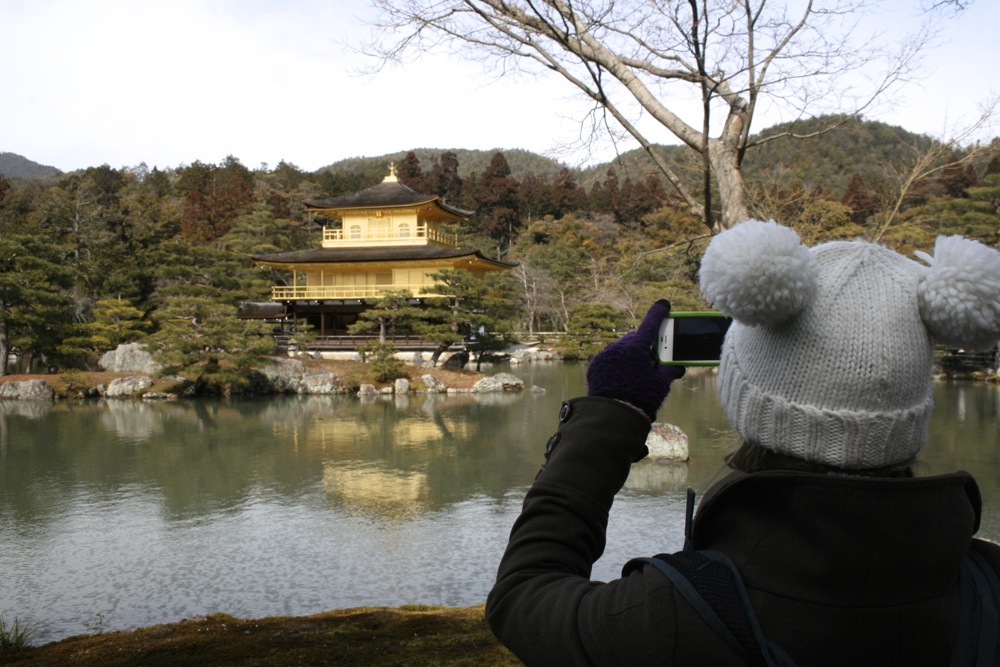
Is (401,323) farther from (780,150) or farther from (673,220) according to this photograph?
(780,150)

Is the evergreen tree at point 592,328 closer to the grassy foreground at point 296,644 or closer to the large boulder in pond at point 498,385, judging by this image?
the large boulder in pond at point 498,385

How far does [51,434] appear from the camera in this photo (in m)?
8.81

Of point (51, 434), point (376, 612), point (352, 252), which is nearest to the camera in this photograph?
point (376, 612)

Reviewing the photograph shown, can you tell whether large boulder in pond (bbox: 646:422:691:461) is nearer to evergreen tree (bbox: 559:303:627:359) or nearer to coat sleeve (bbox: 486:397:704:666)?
coat sleeve (bbox: 486:397:704:666)

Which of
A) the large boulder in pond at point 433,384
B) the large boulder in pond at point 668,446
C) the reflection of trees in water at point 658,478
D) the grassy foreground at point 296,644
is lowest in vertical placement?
the large boulder in pond at point 433,384

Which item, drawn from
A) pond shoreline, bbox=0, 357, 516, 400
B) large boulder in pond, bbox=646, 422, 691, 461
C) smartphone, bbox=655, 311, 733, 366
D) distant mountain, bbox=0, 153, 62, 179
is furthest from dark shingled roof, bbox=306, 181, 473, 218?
distant mountain, bbox=0, 153, 62, 179

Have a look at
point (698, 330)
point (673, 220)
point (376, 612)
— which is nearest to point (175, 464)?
point (376, 612)

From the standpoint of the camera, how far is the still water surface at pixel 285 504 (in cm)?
414

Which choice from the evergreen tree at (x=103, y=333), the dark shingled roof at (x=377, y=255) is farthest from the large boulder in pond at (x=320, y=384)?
the dark shingled roof at (x=377, y=255)

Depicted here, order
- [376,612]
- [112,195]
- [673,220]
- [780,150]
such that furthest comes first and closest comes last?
[780,150]
[112,195]
[673,220]
[376,612]

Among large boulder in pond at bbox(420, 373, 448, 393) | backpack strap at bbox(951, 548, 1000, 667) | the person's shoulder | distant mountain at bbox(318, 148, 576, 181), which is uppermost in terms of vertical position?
distant mountain at bbox(318, 148, 576, 181)

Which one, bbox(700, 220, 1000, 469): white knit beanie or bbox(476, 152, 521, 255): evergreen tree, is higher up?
bbox(476, 152, 521, 255): evergreen tree

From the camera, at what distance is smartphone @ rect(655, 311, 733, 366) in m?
0.76

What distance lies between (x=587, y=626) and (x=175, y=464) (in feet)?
24.8
